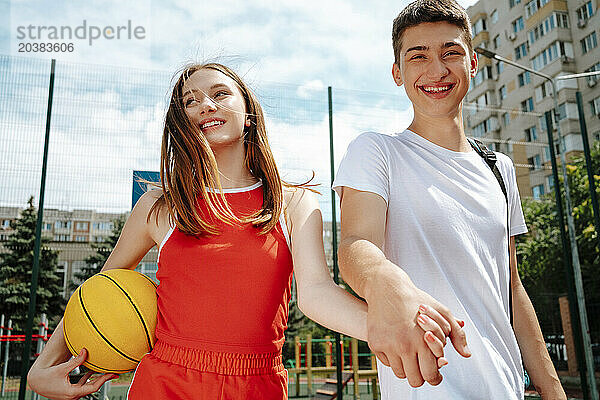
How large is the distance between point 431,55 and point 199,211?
31.9 inches

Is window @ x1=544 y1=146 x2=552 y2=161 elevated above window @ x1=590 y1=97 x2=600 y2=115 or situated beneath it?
situated beneath

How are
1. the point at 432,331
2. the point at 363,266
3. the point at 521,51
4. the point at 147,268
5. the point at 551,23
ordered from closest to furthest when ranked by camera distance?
the point at 432,331 → the point at 363,266 → the point at 147,268 → the point at 551,23 → the point at 521,51

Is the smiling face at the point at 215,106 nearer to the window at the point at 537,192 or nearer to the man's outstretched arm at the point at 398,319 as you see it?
the man's outstretched arm at the point at 398,319

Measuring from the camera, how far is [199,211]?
159 cm

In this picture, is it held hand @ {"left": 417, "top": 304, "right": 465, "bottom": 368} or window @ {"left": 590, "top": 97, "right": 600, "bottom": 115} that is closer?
held hand @ {"left": 417, "top": 304, "right": 465, "bottom": 368}

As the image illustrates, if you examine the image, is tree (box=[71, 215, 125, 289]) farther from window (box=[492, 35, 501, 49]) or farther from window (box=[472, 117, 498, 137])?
window (box=[492, 35, 501, 49])

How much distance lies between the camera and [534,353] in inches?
60.3

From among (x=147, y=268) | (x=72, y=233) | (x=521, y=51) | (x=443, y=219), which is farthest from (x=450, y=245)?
(x=521, y=51)

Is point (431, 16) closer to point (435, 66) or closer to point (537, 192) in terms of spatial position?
point (435, 66)

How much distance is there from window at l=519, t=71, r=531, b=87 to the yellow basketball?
31.8 meters

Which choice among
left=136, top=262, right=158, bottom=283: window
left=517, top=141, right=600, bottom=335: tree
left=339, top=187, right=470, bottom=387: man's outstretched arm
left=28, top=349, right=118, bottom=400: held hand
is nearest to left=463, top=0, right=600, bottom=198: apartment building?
left=517, top=141, right=600, bottom=335: tree

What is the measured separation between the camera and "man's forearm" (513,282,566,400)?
59.2 inches

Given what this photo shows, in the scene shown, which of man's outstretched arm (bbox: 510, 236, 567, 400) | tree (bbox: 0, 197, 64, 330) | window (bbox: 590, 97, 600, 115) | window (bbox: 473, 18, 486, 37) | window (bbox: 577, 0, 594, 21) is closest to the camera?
man's outstretched arm (bbox: 510, 236, 567, 400)

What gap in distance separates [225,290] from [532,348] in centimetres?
90
